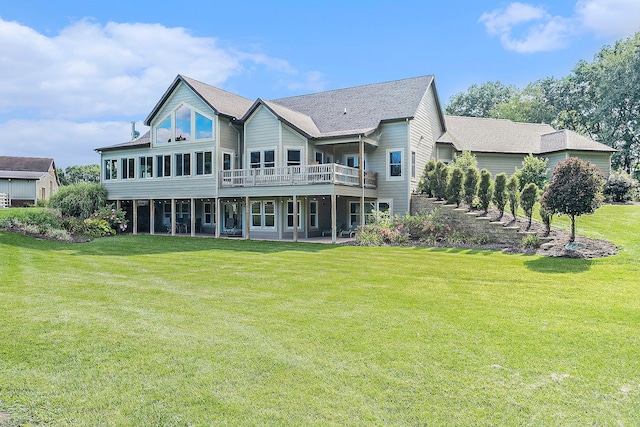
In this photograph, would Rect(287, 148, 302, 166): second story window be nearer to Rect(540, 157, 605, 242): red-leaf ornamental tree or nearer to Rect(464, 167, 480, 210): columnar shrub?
Rect(464, 167, 480, 210): columnar shrub

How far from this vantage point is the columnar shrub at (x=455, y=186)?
1894 cm

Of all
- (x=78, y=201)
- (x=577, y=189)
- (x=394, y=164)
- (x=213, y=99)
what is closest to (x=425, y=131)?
(x=394, y=164)

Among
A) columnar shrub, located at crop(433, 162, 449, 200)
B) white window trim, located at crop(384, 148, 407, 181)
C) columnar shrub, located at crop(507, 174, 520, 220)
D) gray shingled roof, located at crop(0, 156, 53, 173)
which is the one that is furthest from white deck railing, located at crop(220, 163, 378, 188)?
gray shingled roof, located at crop(0, 156, 53, 173)

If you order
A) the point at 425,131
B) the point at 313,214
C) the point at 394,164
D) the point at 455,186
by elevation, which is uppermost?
the point at 425,131

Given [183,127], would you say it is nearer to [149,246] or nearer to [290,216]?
[290,216]

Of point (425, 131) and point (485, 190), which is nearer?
point (485, 190)

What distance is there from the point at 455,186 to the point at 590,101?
3787cm

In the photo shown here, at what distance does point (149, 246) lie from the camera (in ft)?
59.4

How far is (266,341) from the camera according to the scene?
220 inches

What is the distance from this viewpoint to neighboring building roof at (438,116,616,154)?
2756 cm

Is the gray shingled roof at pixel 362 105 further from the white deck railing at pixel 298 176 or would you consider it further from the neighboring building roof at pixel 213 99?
the neighboring building roof at pixel 213 99

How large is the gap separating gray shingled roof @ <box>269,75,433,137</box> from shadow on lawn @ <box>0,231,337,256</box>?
691 cm

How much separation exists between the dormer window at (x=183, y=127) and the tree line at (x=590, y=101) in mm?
36458

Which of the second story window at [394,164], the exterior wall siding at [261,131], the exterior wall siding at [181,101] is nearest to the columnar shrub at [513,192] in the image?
the second story window at [394,164]
